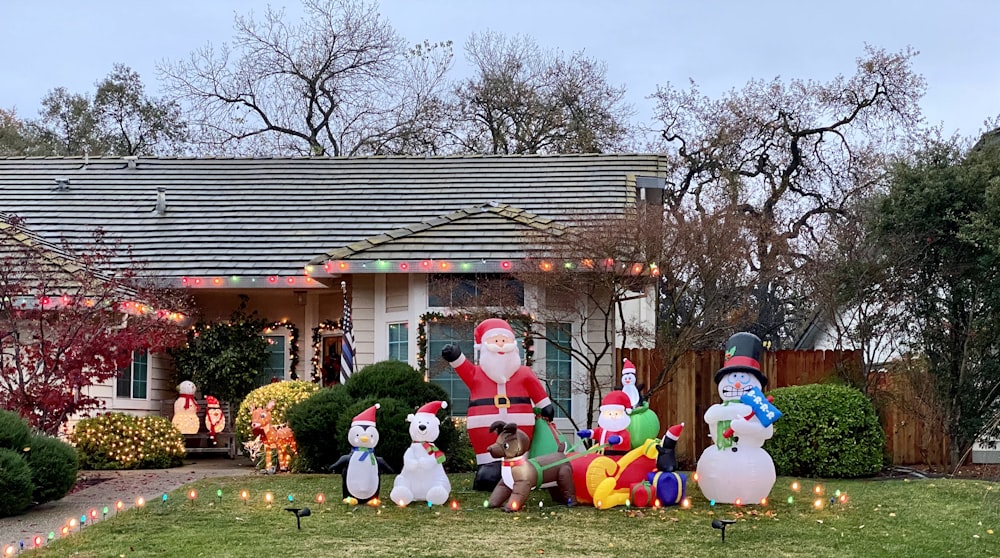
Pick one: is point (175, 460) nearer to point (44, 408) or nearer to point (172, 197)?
point (44, 408)

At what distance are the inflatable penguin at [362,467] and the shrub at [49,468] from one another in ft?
8.47

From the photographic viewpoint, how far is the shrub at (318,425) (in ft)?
38.4

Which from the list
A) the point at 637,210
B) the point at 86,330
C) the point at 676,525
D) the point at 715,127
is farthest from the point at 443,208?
the point at 715,127

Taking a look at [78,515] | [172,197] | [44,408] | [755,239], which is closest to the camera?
[78,515]

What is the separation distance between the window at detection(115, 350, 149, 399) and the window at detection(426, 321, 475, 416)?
4.34 m

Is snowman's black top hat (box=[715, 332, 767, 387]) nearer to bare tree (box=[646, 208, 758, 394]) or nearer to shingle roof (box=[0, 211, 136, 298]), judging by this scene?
bare tree (box=[646, 208, 758, 394])

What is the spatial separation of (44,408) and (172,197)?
23.6ft

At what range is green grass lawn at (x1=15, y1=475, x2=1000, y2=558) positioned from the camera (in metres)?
7.12

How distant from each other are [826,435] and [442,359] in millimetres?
4805

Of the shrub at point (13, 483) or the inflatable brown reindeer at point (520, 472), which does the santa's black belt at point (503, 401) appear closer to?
the inflatable brown reindeer at point (520, 472)

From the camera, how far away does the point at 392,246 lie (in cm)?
1346

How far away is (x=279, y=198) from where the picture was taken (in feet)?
56.1

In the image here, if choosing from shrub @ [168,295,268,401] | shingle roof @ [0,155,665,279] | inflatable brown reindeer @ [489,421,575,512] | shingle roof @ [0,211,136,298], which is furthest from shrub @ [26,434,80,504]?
shrub @ [168,295,268,401]

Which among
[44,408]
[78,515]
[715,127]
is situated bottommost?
[78,515]
